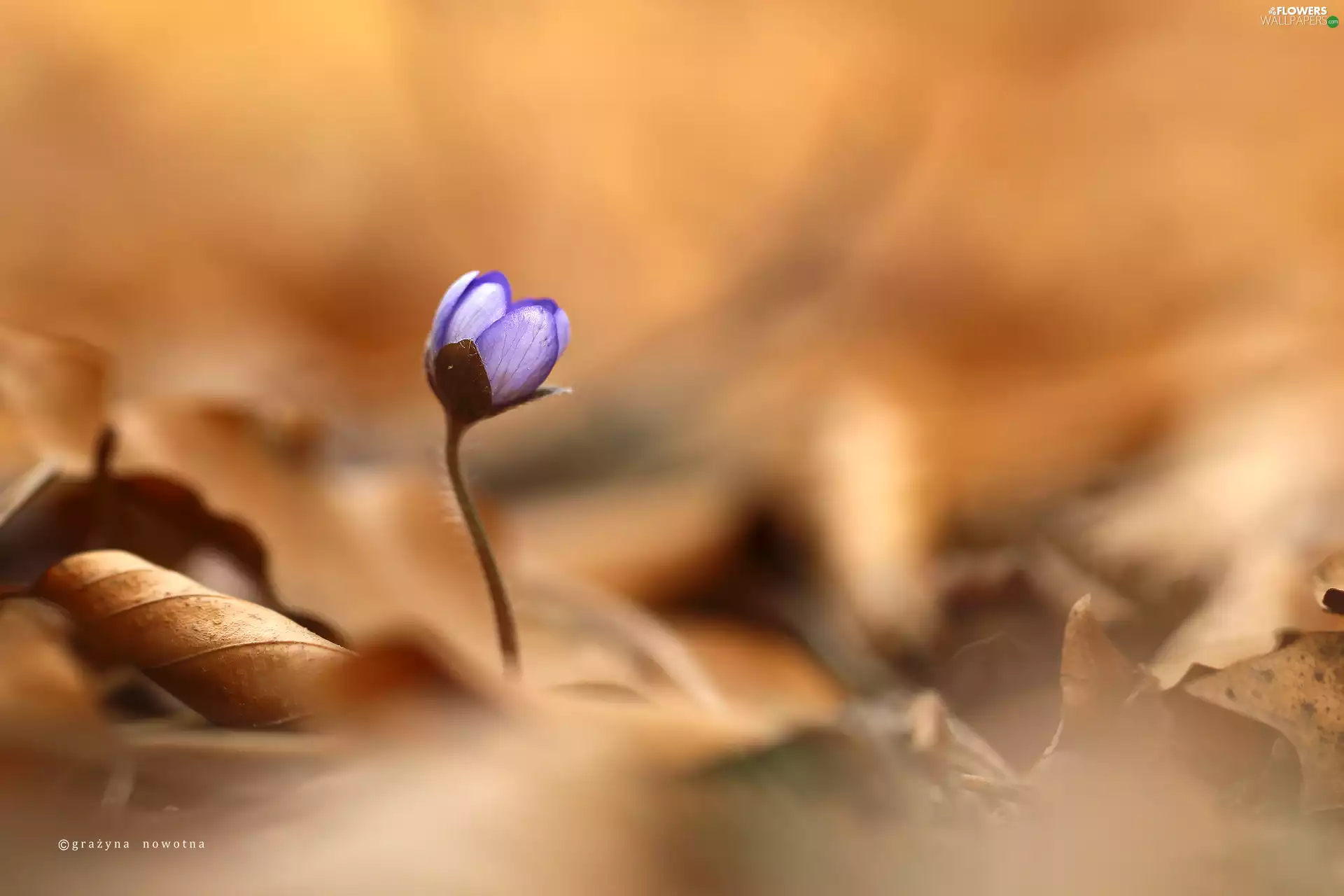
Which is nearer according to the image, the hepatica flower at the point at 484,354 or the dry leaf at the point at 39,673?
the dry leaf at the point at 39,673

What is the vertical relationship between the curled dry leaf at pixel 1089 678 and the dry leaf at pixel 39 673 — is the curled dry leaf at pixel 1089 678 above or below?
below

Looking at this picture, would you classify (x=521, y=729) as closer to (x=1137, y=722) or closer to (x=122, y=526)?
(x=1137, y=722)

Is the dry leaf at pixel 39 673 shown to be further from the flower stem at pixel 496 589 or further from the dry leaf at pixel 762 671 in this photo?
the dry leaf at pixel 762 671

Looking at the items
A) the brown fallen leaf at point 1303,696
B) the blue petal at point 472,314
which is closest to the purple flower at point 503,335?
the blue petal at point 472,314

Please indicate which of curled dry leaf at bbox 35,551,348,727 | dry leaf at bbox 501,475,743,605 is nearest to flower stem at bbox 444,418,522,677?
curled dry leaf at bbox 35,551,348,727

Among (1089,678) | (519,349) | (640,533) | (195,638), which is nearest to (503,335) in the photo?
(519,349)
